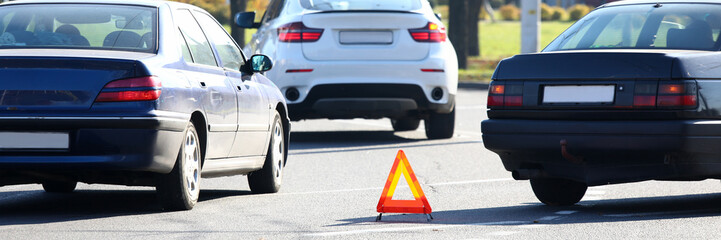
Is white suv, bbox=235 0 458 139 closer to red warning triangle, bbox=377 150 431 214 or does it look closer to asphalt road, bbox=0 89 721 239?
asphalt road, bbox=0 89 721 239

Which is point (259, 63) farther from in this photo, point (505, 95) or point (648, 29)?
point (648, 29)

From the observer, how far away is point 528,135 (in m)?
8.09

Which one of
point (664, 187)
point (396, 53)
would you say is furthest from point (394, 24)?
point (664, 187)

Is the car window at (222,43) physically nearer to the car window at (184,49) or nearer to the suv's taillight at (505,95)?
the car window at (184,49)

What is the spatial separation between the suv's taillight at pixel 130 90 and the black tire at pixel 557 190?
2.62m

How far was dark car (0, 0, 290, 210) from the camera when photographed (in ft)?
24.5

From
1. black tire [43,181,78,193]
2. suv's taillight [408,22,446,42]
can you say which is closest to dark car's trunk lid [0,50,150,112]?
black tire [43,181,78,193]

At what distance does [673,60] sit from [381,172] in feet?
12.8

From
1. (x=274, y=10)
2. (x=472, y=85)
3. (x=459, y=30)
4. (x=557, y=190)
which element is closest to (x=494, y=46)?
(x=459, y=30)

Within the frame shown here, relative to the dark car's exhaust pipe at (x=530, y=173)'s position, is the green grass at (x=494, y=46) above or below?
below

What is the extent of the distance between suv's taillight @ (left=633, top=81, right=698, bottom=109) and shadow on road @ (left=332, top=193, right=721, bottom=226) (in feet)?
2.18

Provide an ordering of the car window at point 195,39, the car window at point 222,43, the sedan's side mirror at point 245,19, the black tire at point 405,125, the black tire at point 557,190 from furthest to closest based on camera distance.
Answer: the black tire at point 405,125, the sedan's side mirror at point 245,19, the car window at point 222,43, the black tire at point 557,190, the car window at point 195,39

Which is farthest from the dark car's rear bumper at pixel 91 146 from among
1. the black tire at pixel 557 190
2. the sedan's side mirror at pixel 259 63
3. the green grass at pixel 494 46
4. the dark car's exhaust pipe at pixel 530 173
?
the green grass at pixel 494 46

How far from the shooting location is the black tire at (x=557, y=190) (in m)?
8.73
